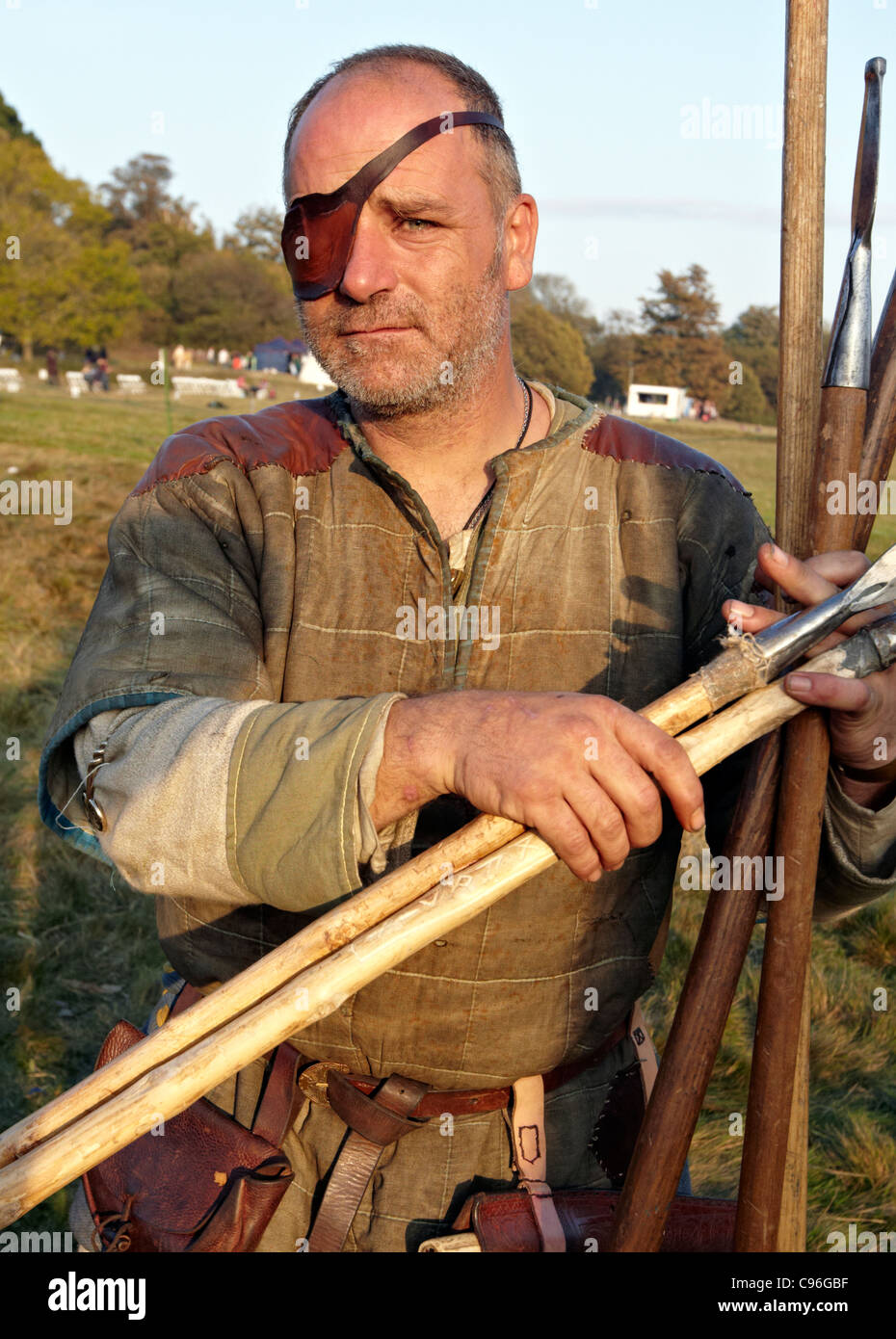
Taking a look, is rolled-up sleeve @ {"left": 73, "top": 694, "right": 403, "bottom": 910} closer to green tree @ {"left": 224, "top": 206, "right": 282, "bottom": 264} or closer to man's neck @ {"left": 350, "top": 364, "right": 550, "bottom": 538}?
man's neck @ {"left": 350, "top": 364, "right": 550, "bottom": 538}

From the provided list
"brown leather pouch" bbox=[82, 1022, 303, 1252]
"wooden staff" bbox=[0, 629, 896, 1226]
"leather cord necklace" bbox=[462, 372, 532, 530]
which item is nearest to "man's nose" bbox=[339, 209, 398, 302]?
"leather cord necklace" bbox=[462, 372, 532, 530]

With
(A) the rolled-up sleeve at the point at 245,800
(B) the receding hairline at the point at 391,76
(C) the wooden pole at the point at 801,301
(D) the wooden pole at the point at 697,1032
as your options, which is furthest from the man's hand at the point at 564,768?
(B) the receding hairline at the point at 391,76

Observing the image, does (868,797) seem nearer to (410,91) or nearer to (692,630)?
(692,630)

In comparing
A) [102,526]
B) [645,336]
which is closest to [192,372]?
[645,336]

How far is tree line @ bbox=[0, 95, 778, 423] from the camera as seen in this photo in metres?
24.7

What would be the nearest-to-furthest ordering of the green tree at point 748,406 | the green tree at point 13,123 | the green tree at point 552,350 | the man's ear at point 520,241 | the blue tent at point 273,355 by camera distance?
1. the man's ear at point 520,241
2. the green tree at point 748,406
3. the green tree at point 552,350
4. the blue tent at point 273,355
5. the green tree at point 13,123

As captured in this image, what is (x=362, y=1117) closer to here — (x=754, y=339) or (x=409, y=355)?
(x=409, y=355)

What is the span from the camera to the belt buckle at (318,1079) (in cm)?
236

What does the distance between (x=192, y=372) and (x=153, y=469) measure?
3797 cm

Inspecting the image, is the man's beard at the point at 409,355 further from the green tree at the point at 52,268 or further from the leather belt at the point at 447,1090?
the green tree at the point at 52,268

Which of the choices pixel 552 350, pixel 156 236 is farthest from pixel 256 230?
pixel 552 350

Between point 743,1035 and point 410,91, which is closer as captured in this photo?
point 410,91

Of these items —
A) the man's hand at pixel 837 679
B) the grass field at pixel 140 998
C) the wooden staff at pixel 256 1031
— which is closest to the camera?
the wooden staff at pixel 256 1031
